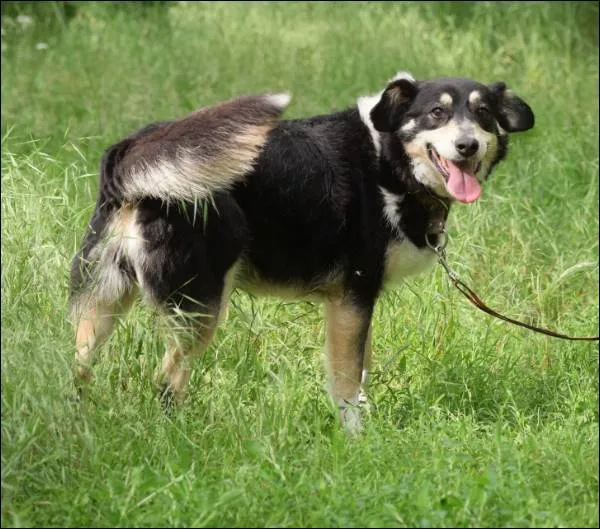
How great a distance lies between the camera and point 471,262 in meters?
6.05

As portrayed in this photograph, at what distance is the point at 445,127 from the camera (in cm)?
469

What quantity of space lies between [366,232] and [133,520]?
1.70 meters

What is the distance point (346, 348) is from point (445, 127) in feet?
3.21

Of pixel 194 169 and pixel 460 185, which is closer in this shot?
pixel 194 169

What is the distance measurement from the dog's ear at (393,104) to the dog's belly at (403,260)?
1.62 ft

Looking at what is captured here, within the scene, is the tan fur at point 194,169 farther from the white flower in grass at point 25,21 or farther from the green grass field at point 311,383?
the white flower in grass at point 25,21

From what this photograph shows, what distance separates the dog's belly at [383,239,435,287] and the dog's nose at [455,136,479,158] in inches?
17.0

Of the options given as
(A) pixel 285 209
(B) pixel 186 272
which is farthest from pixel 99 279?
(A) pixel 285 209

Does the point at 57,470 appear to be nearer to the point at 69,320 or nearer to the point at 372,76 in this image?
the point at 69,320

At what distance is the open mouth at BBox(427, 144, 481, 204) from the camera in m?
4.70

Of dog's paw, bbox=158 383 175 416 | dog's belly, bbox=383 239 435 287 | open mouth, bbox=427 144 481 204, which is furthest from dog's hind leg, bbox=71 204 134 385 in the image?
open mouth, bbox=427 144 481 204

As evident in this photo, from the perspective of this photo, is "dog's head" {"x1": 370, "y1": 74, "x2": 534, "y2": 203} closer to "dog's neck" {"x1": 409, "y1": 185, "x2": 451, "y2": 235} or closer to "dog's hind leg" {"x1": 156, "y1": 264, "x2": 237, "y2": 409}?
"dog's neck" {"x1": 409, "y1": 185, "x2": 451, "y2": 235}

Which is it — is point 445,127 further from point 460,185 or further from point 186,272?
point 186,272

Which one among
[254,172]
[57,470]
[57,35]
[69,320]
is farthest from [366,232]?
[57,35]
